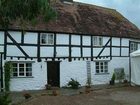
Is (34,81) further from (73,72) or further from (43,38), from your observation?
(73,72)

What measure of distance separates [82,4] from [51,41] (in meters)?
8.40

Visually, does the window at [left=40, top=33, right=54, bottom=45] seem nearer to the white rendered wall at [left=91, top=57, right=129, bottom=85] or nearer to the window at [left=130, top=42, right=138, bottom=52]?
the white rendered wall at [left=91, top=57, right=129, bottom=85]

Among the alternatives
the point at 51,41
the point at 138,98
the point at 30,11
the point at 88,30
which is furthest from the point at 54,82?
the point at 30,11

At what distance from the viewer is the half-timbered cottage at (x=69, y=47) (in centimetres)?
2808

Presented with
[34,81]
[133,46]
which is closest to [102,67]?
[133,46]

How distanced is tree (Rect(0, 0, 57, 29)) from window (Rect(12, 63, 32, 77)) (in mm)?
12523

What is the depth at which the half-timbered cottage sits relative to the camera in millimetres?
28078

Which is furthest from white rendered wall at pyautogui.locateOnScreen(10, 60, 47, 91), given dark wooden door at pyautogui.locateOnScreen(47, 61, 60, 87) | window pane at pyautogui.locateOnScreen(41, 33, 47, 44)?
window pane at pyautogui.locateOnScreen(41, 33, 47, 44)

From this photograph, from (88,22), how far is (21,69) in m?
9.04

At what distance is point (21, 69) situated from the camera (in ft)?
93.3

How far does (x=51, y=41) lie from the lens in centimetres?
3012

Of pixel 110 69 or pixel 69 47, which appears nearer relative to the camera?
pixel 69 47


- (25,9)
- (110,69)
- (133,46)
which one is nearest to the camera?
(25,9)

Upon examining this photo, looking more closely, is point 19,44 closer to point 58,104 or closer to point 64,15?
point 64,15
